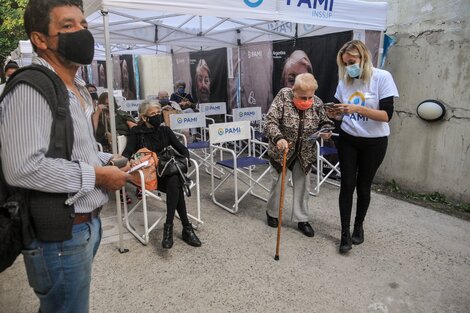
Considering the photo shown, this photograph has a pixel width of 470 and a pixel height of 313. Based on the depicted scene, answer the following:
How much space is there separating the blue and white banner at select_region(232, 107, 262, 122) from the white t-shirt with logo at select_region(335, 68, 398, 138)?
311 centimetres

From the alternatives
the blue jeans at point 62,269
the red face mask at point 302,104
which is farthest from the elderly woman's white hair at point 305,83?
the blue jeans at point 62,269

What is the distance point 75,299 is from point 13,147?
0.57 m

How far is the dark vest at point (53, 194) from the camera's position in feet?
3.49

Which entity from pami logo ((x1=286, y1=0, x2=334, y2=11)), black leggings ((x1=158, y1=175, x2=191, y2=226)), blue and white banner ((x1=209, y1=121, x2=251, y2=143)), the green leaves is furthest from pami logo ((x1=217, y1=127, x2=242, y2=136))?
the green leaves

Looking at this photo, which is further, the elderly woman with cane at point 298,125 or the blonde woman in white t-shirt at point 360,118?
the elderly woman with cane at point 298,125

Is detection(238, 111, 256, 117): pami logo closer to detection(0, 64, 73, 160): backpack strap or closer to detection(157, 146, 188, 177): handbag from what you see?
detection(157, 146, 188, 177): handbag

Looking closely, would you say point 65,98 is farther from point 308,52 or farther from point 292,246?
point 308,52

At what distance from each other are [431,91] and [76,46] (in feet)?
14.5

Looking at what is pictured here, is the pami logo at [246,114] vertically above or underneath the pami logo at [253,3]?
underneath

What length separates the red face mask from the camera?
10.7 ft

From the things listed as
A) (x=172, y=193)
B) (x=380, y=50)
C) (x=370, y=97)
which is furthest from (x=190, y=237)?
(x=380, y=50)

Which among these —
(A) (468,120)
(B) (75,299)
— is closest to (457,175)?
(A) (468,120)

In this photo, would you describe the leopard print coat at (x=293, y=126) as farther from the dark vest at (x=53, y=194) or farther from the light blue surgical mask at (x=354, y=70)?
the dark vest at (x=53, y=194)

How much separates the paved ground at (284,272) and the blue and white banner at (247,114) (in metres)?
2.53
